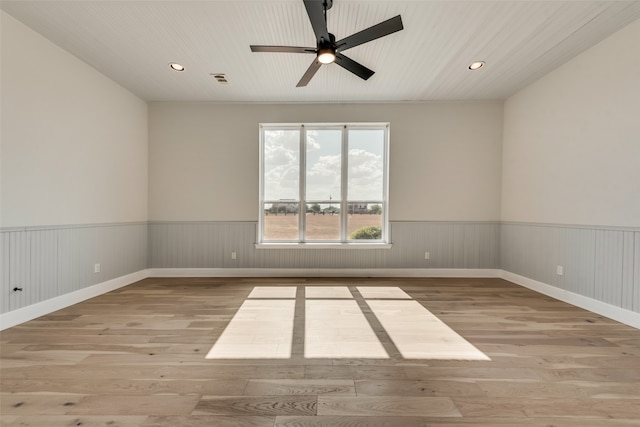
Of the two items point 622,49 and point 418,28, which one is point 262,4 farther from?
point 622,49

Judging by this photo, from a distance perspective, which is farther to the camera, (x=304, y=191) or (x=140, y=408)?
(x=304, y=191)

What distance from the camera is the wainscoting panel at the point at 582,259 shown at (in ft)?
8.95

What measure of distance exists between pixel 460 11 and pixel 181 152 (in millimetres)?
4181

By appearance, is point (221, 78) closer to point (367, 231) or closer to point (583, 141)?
point (367, 231)

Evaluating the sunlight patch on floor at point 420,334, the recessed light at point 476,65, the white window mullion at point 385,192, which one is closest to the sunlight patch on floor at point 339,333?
the sunlight patch on floor at point 420,334

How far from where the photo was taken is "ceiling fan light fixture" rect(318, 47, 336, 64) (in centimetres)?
241

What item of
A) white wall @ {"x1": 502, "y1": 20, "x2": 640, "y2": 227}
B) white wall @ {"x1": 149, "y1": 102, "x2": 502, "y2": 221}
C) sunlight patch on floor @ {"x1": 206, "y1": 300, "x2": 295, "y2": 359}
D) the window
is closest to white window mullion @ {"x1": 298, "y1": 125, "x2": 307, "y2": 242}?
the window

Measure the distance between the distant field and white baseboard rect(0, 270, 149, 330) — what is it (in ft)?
7.07

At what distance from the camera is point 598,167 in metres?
3.00

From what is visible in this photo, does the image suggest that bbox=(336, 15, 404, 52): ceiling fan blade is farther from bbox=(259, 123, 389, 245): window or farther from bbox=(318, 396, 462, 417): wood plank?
bbox=(318, 396, 462, 417): wood plank

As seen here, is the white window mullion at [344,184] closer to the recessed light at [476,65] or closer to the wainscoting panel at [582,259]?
the recessed light at [476,65]

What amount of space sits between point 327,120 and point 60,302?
165 inches

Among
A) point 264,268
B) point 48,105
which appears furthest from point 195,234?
point 48,105

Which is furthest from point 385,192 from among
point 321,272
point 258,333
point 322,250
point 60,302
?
point 60,302
